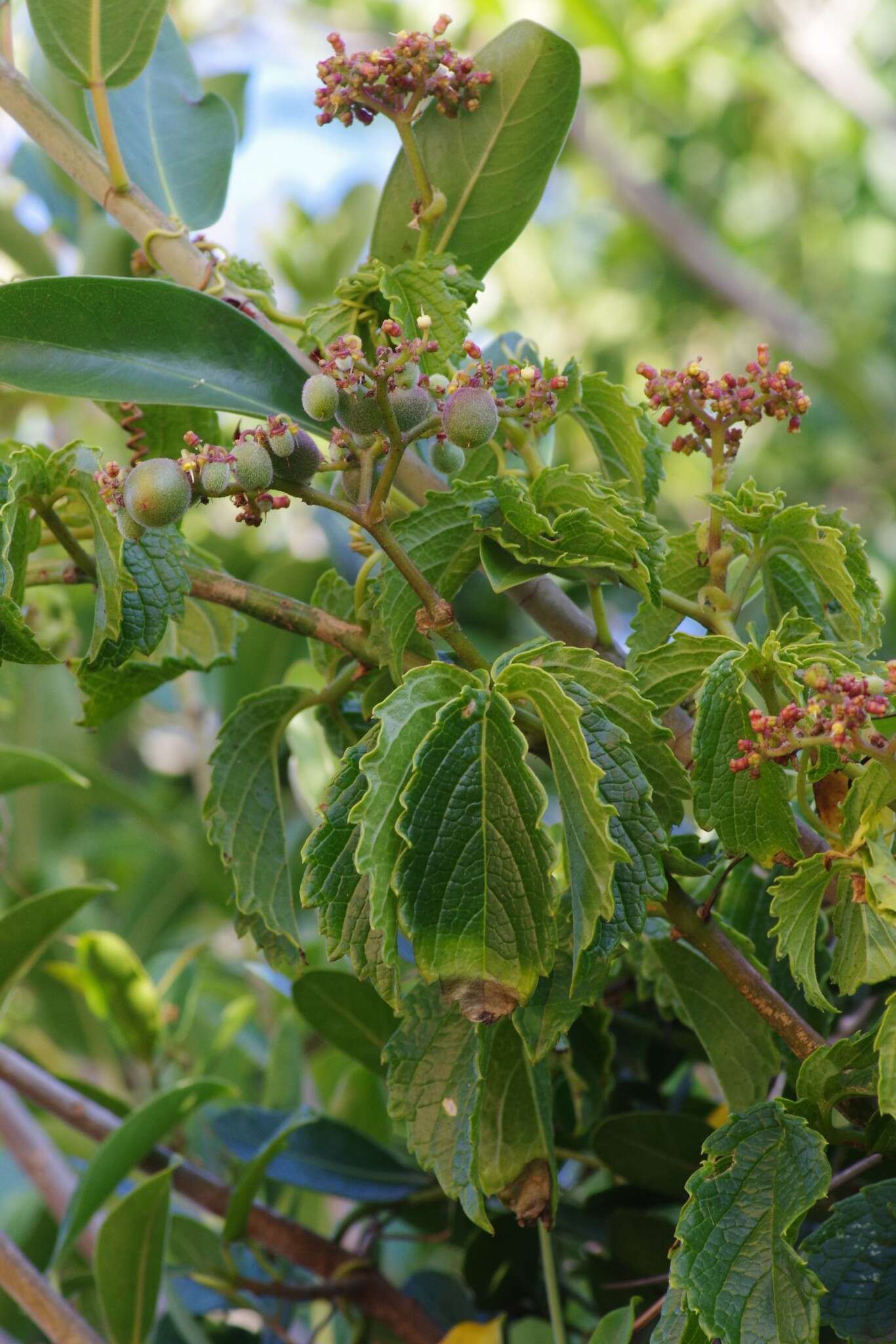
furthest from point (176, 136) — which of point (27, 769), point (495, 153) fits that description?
point (27, 769)

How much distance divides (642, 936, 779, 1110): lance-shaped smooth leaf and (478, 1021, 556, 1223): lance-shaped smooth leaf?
90mm

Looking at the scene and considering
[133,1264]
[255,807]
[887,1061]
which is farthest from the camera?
[133,1264]

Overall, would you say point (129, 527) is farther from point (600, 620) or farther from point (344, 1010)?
point (344, 1010)

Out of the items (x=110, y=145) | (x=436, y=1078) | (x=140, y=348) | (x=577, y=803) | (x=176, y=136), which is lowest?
(x=436, y=1078)

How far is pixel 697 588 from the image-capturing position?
0.72m


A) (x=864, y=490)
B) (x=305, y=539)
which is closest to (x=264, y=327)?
(x=305, y=539)

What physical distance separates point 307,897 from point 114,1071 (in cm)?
113

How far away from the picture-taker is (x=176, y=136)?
906 mm

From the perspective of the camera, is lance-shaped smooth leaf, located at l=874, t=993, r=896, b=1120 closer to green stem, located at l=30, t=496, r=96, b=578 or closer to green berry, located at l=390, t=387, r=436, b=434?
green berry, located at l=390, t=387, r=436, b=434

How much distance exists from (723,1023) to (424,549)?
312 mm

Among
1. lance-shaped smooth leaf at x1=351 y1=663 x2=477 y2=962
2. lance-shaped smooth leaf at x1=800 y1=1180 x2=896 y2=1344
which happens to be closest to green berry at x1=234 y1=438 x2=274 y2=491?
lance-shaped smooth leaf at x1=351 y1=663 x2=477 y2=962

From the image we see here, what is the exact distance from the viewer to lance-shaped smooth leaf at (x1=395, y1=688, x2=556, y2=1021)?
0.56m

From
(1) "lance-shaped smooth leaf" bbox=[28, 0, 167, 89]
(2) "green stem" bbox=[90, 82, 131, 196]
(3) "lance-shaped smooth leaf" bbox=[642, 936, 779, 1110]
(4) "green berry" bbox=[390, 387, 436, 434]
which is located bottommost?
(3) "lance-shaped smooth leaf" bbox=[642, 936, 779, 1110]

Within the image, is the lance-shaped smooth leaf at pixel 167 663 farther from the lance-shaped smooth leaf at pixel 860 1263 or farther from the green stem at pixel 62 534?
the lance-shaped smooth leaf at pixel 860 1263
